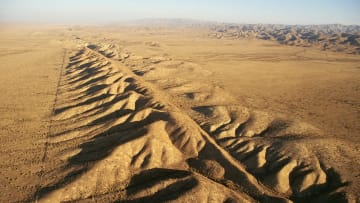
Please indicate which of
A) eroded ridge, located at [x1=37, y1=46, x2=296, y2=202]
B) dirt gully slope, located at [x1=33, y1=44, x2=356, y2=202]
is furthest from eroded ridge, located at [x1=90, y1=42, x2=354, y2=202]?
eroded ridge, located at [x1=37, y1=46, x2=296, y2=202]

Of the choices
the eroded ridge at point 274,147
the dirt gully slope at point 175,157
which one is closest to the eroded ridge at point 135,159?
the dirt gully slope at point 175,157

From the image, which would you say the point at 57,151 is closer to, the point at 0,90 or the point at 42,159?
the point at 42,159

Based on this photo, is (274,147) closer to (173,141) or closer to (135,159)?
(173,141)

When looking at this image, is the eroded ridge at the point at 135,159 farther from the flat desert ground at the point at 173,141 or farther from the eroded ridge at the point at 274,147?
the eroded ridge at the point at 274,147

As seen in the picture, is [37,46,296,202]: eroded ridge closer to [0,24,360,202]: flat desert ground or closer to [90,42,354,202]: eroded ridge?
[0,24,360,202]: flat desert ground

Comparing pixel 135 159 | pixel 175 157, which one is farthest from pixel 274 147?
pixel 135 159

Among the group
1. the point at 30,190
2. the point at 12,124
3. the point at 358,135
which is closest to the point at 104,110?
the point at 12,124
